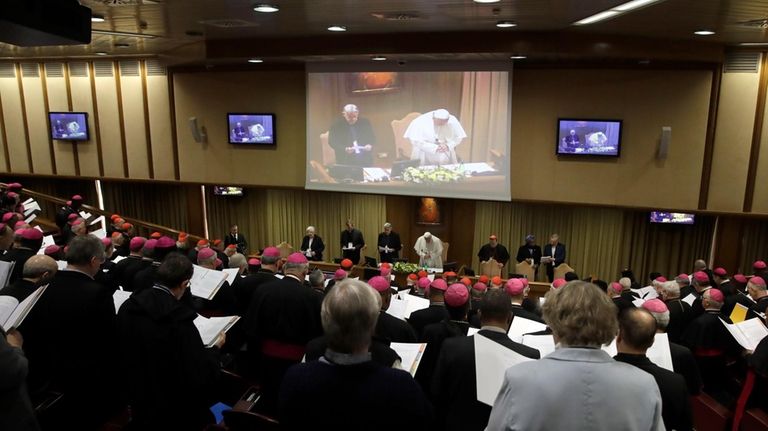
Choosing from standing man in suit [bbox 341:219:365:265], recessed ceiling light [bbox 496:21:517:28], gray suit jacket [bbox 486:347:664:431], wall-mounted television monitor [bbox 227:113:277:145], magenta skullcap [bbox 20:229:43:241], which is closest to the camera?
gray suit jacket [bbox 486:347:664:431]

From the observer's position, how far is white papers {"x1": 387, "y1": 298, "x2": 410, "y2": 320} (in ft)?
14.9

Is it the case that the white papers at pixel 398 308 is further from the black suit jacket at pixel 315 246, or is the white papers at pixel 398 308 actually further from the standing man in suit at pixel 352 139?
the black suit jacket at pixel 315 246

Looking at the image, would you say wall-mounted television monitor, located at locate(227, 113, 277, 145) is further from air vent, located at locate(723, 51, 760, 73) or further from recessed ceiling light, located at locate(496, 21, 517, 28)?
air vent, located at locate(723, 51, 760, 73)

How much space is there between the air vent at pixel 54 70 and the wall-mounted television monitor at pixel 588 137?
Answer: 32.6ft

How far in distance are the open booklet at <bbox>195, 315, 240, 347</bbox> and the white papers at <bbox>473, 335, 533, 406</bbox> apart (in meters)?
1.57

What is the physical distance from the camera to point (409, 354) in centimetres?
293

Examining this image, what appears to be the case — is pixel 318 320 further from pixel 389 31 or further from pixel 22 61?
pixel 22 61

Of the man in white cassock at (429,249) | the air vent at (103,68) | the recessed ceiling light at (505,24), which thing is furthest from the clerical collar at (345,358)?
the air vent at (103,68)

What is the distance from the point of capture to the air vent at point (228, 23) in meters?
6.27

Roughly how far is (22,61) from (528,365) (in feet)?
43.2

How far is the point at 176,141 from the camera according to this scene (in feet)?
35.2

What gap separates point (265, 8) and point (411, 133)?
407 cm

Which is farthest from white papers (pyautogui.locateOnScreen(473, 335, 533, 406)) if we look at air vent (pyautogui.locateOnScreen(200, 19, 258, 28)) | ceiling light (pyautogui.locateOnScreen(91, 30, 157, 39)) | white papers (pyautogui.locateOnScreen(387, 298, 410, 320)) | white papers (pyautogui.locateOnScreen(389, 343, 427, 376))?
ceiling light (pyautogui.locateOnScreen(91, 30, 157, 39))

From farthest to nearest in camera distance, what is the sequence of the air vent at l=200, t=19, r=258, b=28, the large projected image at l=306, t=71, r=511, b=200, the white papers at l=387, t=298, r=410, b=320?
the large projected image at l=306, t=71, r=511, b=200, the air vent at l=200, t=19, r=258, b=28, the white papers at l=387, t=298, r=410, b=320
